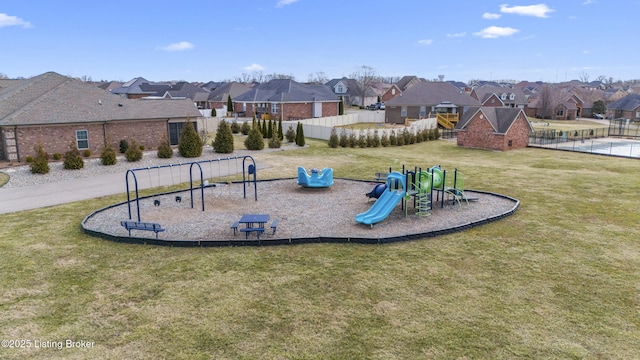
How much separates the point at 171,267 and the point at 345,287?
481cm

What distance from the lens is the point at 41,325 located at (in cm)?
866

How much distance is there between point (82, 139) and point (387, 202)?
76.0ft

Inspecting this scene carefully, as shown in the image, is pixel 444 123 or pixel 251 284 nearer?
pixel 251 284

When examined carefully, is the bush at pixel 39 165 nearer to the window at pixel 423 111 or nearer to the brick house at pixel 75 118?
the brick house at pixel 75 118

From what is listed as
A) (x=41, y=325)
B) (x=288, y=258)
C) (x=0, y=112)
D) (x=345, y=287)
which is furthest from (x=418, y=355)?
(x=0, y=112)

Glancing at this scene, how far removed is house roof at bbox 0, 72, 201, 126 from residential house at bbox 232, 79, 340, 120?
24.9 metres

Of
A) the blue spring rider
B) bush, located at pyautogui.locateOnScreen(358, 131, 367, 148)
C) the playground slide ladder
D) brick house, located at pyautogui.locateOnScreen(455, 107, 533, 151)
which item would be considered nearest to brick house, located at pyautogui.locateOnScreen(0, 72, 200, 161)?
bush, located at pyautogui.locateOnScreen(358, 131, 367, 148)

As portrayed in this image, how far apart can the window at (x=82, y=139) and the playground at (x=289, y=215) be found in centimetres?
1313

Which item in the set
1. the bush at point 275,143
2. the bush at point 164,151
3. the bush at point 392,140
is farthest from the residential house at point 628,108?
the bush at point 164,151

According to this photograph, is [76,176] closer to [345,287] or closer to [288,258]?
[288,258]

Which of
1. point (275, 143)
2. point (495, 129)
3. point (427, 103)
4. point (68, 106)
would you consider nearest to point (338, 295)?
point (275, 143)

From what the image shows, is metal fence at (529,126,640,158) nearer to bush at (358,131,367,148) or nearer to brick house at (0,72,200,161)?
bush at (358,131,367,148)

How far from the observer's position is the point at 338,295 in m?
9.93

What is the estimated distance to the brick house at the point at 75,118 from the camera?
86.7 feet
